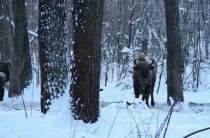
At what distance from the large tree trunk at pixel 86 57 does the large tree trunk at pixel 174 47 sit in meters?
5.15

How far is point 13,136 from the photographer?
544 cm

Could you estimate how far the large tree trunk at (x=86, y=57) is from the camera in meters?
6.70

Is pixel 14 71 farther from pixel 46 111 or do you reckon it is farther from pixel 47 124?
pixel 47 124

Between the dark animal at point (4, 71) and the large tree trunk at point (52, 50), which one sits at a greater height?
the large tree trunk at point (52, 50)

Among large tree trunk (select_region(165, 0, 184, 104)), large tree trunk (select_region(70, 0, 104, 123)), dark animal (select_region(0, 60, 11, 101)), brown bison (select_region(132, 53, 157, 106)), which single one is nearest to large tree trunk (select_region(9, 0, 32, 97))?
dark animal (select_region(0, 60, 11, 101))

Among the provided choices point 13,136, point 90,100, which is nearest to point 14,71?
point 90,100

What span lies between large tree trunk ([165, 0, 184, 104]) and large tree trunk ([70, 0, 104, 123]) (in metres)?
5.15

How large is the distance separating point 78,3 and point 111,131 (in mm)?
2288

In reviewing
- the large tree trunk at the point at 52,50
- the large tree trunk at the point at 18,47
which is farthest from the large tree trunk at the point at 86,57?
the large tree trunk at the point at 18,47

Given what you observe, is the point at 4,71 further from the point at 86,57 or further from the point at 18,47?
the point at 86,57

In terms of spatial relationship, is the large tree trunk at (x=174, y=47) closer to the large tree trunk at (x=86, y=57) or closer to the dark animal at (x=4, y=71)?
the large tree trunk at (x=86, y=57)

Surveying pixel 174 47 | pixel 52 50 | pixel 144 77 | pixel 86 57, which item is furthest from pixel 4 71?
pixel 86 57

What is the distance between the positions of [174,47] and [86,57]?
18.0ft

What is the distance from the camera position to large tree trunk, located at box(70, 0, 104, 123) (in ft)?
22.0
